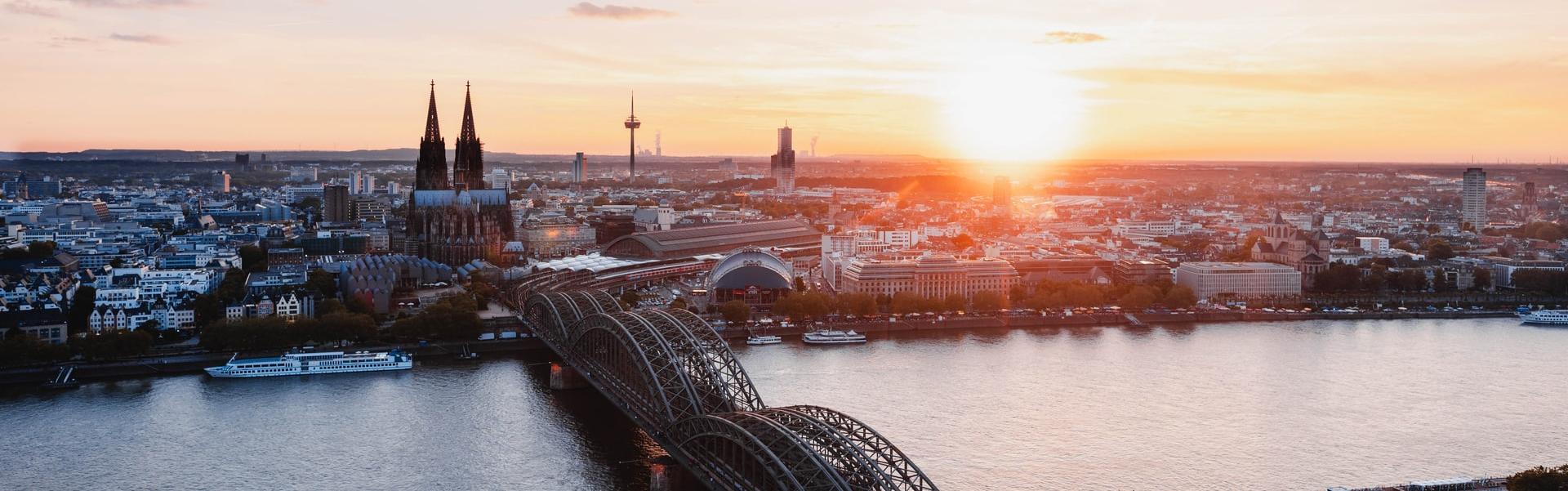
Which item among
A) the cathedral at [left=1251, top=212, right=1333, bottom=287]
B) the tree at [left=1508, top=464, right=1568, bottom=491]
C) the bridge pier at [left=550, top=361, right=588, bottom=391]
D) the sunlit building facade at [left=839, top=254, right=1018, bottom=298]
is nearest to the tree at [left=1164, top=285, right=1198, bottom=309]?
the sunlit building facade at [left=839, top=254, right=1018, bottom=298]

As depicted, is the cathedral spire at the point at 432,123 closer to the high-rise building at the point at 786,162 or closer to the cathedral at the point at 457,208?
the cathedral at the point at 457,208

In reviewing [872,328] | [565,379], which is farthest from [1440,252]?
[565,379]

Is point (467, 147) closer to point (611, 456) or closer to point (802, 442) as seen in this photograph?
point (611, 456)

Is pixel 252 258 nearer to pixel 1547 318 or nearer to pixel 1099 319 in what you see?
pixel 1099 319

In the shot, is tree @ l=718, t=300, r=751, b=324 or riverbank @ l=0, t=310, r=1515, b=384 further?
tree @ l=718, t=300, r=751, b=324

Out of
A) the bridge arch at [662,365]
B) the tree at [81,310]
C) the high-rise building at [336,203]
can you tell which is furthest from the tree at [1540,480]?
the high-rise building at [336,203]

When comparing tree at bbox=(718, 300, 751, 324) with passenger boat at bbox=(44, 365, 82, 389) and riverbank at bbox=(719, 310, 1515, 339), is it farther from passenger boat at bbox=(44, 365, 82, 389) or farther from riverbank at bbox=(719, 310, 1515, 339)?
passenger boat at bbox=(44, 365, 82, 389)
